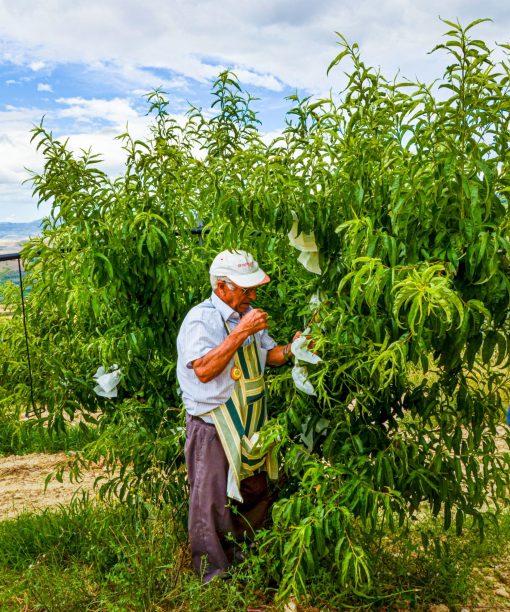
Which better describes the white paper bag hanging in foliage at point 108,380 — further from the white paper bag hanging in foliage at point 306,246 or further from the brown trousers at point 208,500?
the white paper bag hanging in foliage at point 306,246

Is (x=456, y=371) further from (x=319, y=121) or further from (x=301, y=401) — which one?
(x=319, y=121)

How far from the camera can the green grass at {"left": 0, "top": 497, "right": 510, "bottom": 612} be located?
9.59 ft

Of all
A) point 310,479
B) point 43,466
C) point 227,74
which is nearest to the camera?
point 310,479

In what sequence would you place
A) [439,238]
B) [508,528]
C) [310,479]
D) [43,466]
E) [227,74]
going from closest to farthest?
[439,238]
[310,479]
[227,74]
[508,528]
[43,466]

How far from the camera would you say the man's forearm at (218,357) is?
2.75 metres

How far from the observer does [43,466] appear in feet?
18.5

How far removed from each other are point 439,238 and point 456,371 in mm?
674

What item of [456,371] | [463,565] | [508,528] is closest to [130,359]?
[456,371]

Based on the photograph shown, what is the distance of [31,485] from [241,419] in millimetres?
2863

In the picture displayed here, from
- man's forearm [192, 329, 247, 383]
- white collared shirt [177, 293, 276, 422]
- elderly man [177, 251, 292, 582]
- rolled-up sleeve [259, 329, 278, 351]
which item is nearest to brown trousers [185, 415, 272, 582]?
elderly man [177, 251, 292, 582]

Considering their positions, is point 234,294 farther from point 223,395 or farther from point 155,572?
point 155,572

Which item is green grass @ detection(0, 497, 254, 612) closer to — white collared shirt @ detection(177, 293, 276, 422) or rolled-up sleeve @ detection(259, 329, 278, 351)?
white collared shirt @ detection(177, 293, 276, 422)

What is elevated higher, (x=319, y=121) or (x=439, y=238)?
(x=319, y=121)

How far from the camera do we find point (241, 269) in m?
2.80
